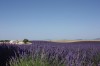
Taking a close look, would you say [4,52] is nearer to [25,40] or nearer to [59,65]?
[59,65]

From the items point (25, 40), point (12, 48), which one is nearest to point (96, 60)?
point (12, 48)

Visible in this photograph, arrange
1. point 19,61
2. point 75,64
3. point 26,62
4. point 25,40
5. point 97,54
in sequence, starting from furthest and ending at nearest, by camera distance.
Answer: point 25,40, point 97,54, point 19,61, point 26,62, point 75,64

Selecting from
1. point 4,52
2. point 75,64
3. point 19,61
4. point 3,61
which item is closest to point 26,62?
point 19,61

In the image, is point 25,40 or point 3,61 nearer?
point 3,61

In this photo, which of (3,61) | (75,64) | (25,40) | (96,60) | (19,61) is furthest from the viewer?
(25,40)

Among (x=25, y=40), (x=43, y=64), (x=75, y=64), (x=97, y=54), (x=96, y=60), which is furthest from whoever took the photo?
(x=25, y=40)

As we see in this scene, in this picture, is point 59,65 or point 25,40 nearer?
point 59,65

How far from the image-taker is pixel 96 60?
20.2 ft

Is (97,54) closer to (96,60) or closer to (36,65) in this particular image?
(96,60)

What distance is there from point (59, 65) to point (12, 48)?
2217 millimetres

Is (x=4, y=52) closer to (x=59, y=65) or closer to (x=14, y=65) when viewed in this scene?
(x=14, y=65)

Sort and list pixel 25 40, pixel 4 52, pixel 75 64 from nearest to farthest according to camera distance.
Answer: pixel 75 64 → pixel 4 52 → pixel 25 40

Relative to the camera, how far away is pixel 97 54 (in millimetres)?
6695

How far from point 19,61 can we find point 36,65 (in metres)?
0.76
